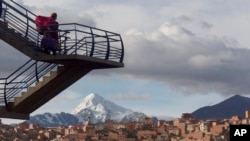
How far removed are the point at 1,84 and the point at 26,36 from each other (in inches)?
104

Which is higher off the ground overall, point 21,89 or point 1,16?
point 1,16

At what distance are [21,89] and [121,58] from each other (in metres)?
4.43

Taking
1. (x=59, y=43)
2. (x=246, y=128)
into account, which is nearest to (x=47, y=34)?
(x=59, y=43)

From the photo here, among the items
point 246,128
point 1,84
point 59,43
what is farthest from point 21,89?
point 246,128

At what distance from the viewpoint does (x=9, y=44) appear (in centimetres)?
3180

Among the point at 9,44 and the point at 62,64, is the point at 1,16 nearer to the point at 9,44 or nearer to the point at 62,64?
the point at 9,44

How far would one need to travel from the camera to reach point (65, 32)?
31.7m

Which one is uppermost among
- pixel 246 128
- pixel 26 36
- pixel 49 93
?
pixel 26 36

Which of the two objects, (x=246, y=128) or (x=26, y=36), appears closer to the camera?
(x=246, y=128)

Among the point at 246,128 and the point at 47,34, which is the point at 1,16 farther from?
the point at 246,128

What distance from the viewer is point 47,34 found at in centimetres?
A: 3169

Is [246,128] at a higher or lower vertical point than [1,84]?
lower

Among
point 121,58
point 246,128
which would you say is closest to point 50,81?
point 121,58

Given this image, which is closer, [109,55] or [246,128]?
[246,128]
